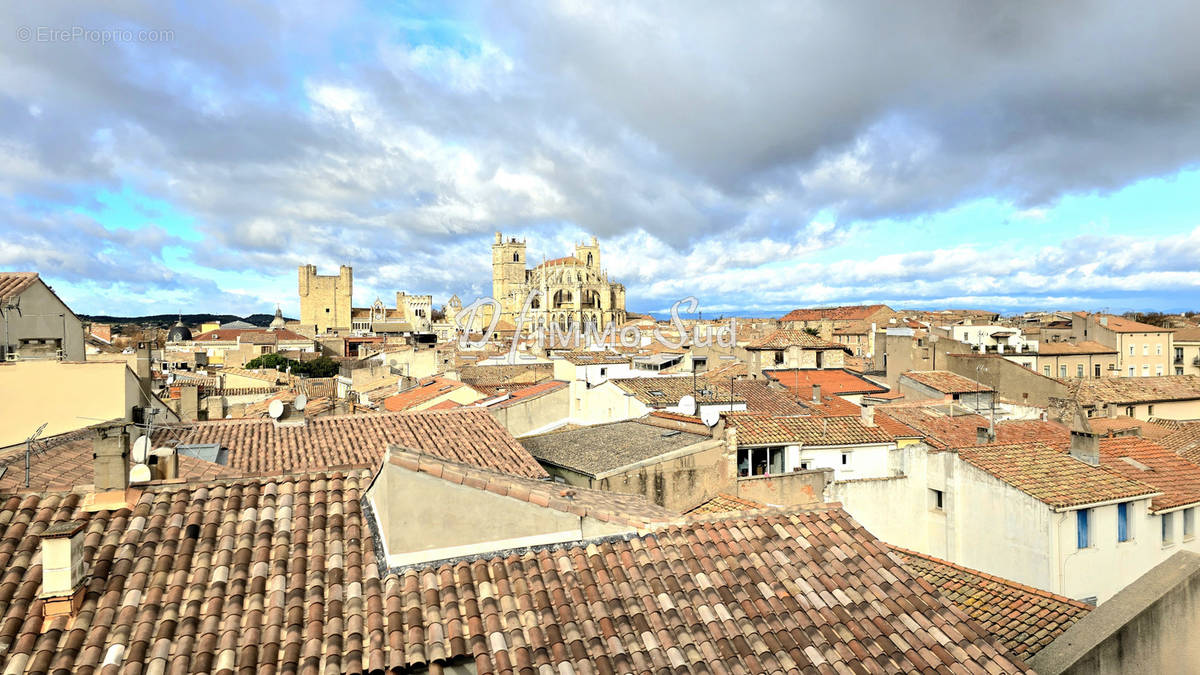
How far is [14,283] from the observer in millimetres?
16047

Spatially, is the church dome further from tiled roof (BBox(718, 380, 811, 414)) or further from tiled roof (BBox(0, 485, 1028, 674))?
tiled roof (BBox(0, 485, 1028, 674))

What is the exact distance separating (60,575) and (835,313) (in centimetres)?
12017

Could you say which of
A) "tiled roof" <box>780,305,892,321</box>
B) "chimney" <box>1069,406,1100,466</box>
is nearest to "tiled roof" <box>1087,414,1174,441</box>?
"chimney" <box>1069,406,1100,466</box>

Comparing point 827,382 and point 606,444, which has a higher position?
point 827,382

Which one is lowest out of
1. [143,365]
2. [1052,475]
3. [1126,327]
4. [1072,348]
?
[1052,475]

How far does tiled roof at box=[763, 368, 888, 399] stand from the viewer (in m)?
32.3

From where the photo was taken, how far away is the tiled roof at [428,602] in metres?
5.05

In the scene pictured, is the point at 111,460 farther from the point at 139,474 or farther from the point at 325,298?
the point at 325,298

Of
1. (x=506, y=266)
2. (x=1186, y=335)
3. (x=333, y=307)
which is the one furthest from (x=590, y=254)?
(x=1186, y=335)

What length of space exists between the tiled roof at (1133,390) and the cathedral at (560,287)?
108855mm

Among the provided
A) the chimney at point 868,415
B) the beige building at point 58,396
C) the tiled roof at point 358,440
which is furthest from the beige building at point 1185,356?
the beige building at point 58,396

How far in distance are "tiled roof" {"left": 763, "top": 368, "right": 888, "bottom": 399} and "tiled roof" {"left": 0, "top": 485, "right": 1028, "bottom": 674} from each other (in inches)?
953

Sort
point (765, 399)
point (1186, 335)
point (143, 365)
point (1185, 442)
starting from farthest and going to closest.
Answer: point (1186, 335) < point (765, 399) < point (1185, 442) < point (143, 365)

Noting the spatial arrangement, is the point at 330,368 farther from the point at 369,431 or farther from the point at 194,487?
the point at 194,487
